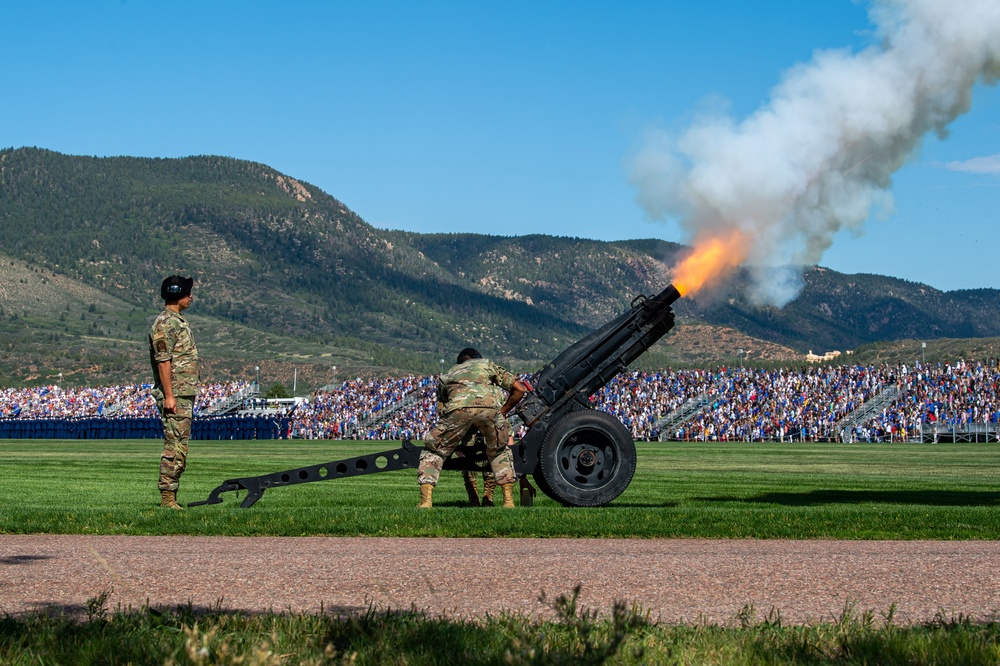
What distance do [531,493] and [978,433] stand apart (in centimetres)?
4389

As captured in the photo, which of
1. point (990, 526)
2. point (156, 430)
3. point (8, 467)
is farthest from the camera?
point (156, 430)

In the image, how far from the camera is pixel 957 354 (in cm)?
12375

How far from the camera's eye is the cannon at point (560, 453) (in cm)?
1283

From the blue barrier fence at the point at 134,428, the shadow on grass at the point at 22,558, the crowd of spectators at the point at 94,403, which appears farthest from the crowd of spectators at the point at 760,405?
the shadow on grass at the point at 22,558

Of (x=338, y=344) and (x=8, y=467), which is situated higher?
(x=338, y=344)

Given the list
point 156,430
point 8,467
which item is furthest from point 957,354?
point 8,467

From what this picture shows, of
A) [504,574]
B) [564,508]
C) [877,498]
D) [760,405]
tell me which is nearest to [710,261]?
[877,498]

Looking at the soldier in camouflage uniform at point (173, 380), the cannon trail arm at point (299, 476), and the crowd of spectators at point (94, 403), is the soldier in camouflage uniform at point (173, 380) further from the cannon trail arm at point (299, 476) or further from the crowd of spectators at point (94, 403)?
the crowd of spectators at point (94, 403)

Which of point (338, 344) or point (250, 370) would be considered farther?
point (338, 344)

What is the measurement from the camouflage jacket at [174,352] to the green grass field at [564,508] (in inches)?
48.0

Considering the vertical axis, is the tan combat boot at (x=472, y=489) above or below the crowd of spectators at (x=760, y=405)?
below

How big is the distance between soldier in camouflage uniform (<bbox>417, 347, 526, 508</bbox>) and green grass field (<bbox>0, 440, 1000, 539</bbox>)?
1.50 feet

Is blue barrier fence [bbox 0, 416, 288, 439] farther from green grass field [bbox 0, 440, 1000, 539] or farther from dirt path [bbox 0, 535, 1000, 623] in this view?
dirt path [bbox 0, 535, 1000, 623]

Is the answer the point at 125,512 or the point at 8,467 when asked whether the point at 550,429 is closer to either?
the point at 125,512
